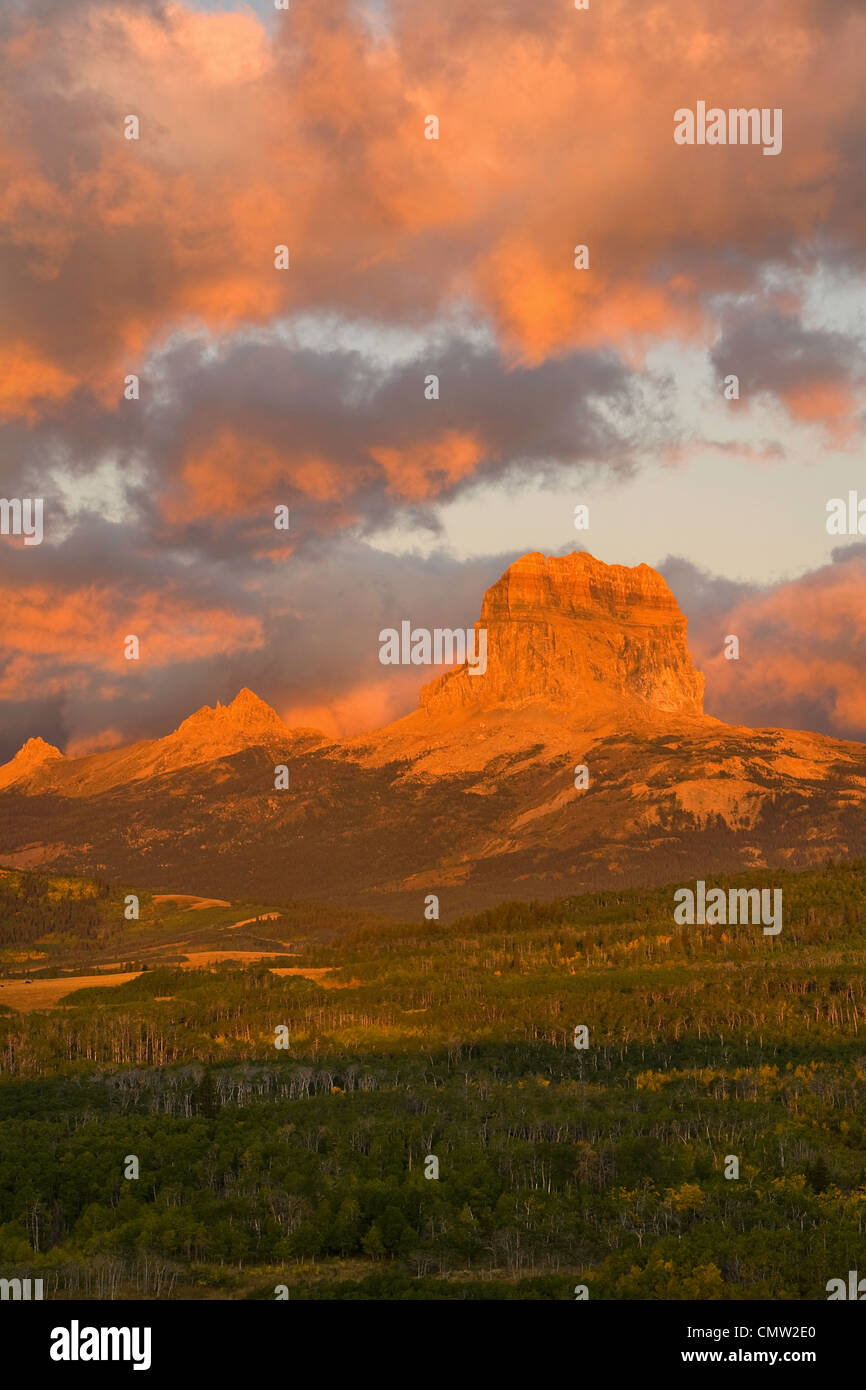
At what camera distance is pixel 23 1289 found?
296 feet

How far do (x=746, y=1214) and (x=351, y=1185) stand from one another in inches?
1388

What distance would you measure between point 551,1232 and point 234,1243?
87.1ft

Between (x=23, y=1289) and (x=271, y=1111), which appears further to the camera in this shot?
(x=271, y=1111)

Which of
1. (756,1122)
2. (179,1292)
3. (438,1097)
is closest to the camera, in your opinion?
(179,1292)

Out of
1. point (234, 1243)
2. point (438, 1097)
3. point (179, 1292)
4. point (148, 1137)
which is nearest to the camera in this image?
point (179, 1292)
